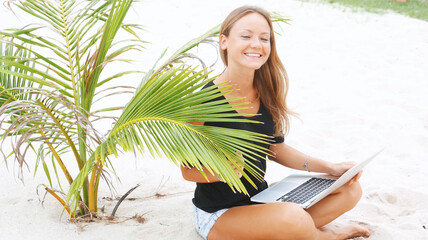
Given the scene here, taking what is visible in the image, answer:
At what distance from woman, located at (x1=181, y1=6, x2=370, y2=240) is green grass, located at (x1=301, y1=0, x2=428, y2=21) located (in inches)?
227

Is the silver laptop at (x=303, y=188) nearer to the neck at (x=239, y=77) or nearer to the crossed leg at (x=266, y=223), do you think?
the crossed leg at (x=266, y=223)

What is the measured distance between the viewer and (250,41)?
195 centimetres

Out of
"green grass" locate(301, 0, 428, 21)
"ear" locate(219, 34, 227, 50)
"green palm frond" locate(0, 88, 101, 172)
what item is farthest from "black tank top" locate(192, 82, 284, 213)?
"green grass" locate(301, 0, 428, 21)

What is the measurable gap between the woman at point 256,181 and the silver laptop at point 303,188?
0.15 ft

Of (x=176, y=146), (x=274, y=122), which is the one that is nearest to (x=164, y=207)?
(x=274, y=122)

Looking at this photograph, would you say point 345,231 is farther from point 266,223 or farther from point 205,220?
point 205,220

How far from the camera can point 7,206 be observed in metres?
2.34

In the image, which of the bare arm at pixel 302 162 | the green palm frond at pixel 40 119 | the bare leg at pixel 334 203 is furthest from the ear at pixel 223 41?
the bare leg at pixel 334 203

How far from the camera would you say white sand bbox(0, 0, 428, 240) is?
2275 millimetres

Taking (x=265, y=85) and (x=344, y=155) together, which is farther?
(x=344, y=155)

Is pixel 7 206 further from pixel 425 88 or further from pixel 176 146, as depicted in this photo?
pixel 425 88

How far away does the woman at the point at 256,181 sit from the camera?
1.92 m

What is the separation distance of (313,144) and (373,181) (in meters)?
0.63

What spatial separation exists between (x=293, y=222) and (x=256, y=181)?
1.03 feet
